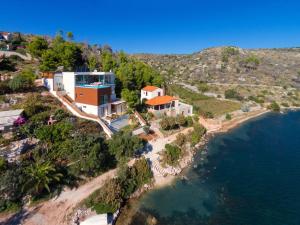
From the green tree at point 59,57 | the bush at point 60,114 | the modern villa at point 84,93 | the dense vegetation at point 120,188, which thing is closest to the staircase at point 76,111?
the modern villa at point 84,93

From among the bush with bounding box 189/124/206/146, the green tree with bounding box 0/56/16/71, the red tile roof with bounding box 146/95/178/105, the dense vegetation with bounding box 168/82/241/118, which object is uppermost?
the green tree with bounding box 0/56/16/71

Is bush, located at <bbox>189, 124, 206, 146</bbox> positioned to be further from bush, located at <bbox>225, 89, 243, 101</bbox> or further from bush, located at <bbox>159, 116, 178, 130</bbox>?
bush, located at <bbox>225, 89, 243, 101</bbox>

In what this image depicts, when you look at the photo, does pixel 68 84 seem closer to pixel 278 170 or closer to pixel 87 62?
pixel 87 62

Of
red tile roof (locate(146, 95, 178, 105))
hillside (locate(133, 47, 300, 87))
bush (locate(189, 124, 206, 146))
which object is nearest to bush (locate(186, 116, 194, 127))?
bush (locate(189, 124, 206, 146))

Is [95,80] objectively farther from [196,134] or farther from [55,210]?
[55,210]

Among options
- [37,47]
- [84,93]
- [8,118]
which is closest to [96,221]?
[8,118]
